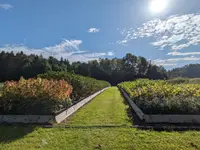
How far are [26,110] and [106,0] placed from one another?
266 inches

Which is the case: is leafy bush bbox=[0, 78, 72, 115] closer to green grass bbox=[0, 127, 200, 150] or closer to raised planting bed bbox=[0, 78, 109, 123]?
raised planting bed bbox=[0, 78, 109, 123]

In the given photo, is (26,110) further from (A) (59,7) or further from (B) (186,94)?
(A) (59,7)

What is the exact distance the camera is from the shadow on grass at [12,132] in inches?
170

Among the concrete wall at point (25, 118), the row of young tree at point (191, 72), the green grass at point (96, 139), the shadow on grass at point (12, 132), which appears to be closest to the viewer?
the green grass at point (96, 139)

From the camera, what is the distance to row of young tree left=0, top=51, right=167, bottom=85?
147 feet

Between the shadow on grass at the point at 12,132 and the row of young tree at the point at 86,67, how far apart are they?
3453 centimetres

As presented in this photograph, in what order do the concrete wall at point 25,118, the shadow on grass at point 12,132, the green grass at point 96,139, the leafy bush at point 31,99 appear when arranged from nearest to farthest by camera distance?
the green grass at point 96,139
the shadow on grass at point 12,132
the concrete wall at point 25,118
the leafy bush at point 31,99

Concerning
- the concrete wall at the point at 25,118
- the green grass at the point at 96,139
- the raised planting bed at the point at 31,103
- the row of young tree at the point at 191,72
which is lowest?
the green grass at the point at 96,139

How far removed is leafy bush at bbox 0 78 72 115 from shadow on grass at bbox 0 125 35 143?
0.75 meters

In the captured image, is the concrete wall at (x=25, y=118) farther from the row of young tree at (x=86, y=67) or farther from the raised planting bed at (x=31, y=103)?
the row of young tree at (x=86, y=67)

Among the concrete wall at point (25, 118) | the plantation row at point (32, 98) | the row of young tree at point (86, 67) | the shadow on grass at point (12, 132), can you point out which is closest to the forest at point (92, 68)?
the row of young tree at point (86, 67)

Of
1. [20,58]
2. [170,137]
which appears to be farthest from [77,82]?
[20,58]

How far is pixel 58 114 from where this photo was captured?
230 inches

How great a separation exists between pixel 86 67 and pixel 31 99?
5244 centimetres
